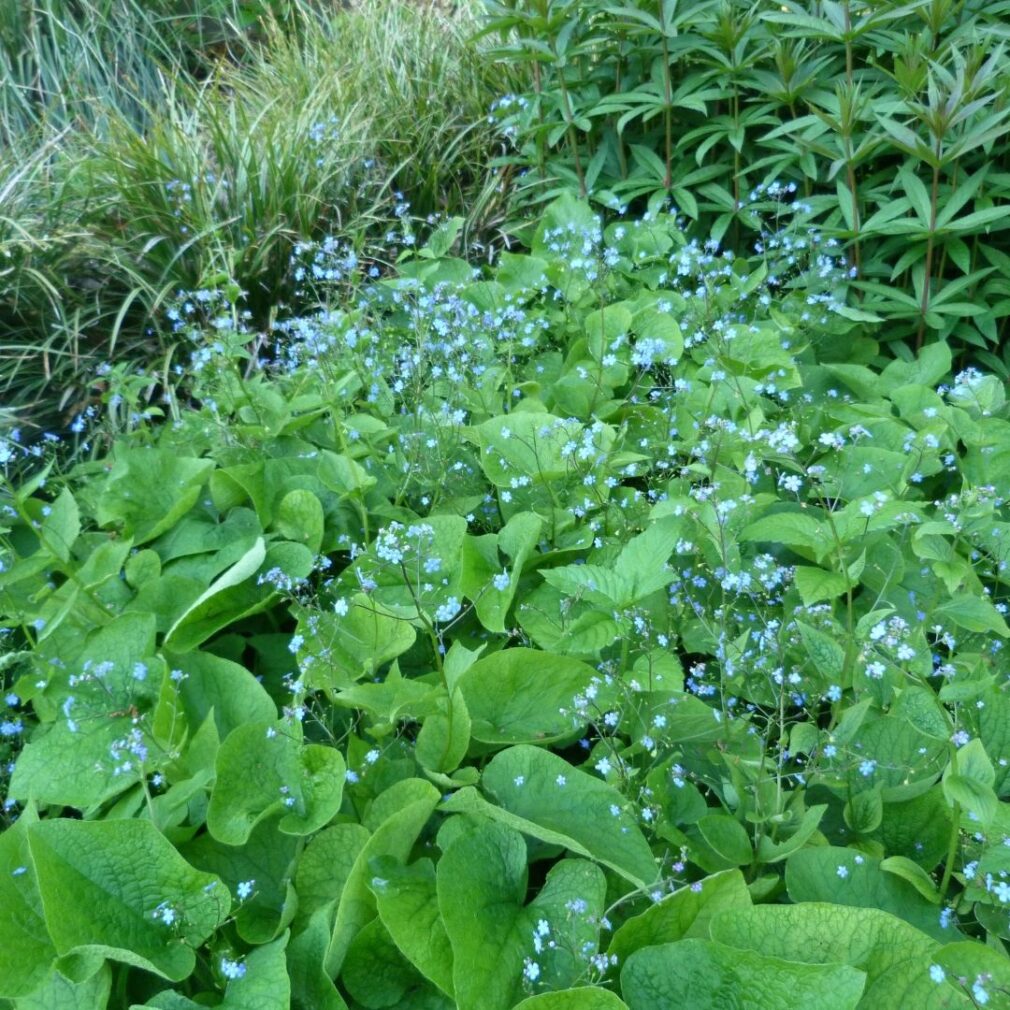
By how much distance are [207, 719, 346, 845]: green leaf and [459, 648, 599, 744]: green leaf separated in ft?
1.08

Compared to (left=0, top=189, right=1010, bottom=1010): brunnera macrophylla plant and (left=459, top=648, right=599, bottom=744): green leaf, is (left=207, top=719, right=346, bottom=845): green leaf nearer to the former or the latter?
(left=0, top=189, right=1010, bottom=1010): brunnera macrophylla plant

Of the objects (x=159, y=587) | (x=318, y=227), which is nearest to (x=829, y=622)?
(x=159, y=587)

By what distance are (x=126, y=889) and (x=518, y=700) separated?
2.64 ft

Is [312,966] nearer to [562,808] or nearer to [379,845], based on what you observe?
[379,845]

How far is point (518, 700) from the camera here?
2.08 meters

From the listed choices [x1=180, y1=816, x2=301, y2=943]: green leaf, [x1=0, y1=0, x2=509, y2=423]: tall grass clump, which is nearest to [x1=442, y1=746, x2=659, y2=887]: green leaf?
[x1=180, y1=816, x2=301, y2=943]: green leaf

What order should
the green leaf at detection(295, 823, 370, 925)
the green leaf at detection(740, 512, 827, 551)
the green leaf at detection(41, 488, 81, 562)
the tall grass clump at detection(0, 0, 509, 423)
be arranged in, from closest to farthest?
the green leaf at detection(295, 823, 370, 925) < the green leaf at detection(740, 512, 827, 551) < the green leaf at detection(41, 488, 81, 562) < the tall grass clump at detection(0, 0, 509, 423)

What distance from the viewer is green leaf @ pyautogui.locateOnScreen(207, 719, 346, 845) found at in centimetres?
181

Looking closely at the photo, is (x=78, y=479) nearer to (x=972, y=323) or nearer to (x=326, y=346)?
(x=326, y=346)

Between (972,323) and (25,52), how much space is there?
18.7 feet

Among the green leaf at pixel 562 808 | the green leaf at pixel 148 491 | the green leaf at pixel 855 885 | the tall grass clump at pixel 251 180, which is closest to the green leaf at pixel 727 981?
the green leaf at pixel 562 808

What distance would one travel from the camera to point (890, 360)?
12.0 ft

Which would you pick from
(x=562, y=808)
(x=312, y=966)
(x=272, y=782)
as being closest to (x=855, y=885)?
(x=562, y=808)

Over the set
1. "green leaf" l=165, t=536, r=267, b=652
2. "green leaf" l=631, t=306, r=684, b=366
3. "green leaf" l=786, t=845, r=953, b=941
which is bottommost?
"green leaf" l=786, t=845, r=953, b=941
